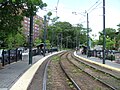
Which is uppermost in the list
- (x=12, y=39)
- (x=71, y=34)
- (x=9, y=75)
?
(x=71, y=34)

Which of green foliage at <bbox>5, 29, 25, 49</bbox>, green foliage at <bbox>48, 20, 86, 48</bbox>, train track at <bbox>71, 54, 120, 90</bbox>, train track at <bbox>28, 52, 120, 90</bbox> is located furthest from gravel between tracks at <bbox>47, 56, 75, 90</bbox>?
green foliage at <bbox>48, 20, 86, 48</bbox>

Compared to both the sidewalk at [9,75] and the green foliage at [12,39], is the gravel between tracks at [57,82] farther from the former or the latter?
the green foliage at [12,39]

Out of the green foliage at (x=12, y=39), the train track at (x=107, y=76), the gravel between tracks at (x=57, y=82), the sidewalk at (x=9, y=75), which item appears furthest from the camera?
the green foliage at (x=12, y=39)

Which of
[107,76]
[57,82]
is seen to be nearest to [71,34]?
[107,76]

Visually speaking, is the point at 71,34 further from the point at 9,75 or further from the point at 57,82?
the point at 57,82

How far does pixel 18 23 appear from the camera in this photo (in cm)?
2839

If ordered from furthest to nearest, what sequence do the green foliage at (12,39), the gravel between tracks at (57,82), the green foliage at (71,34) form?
1. the green foliage at (71,34)
2. the green foliage at (12,39)
3. the gravel between tracks at (57,82)

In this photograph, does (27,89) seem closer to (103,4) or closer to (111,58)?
(103,4)

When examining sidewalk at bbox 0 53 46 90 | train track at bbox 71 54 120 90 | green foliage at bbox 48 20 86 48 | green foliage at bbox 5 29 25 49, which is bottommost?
train track at bbox 71 54 120 90

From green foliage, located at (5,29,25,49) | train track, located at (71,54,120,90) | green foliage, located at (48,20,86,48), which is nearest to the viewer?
train track, located at (71,54,120,90)

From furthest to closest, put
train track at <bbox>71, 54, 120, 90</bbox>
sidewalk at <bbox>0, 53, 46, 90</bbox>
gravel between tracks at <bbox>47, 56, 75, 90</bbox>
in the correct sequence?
train track at <bbox>71, 54, 120, 90</bbox>
gravel between tracks at <bbox>47, 56, 75, 90</bbox>
sidewalk at <bbox>0, 53, 46, 90</bbox>

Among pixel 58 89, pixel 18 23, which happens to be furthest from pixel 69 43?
pixel 58 89

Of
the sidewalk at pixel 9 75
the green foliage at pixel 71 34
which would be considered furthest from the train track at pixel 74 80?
the green foliage at pixel 71 34

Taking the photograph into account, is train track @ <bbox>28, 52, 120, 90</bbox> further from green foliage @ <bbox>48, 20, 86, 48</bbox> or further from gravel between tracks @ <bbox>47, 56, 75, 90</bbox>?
green foliage @ <bbox>48, 20, 86, 48</bbox>
